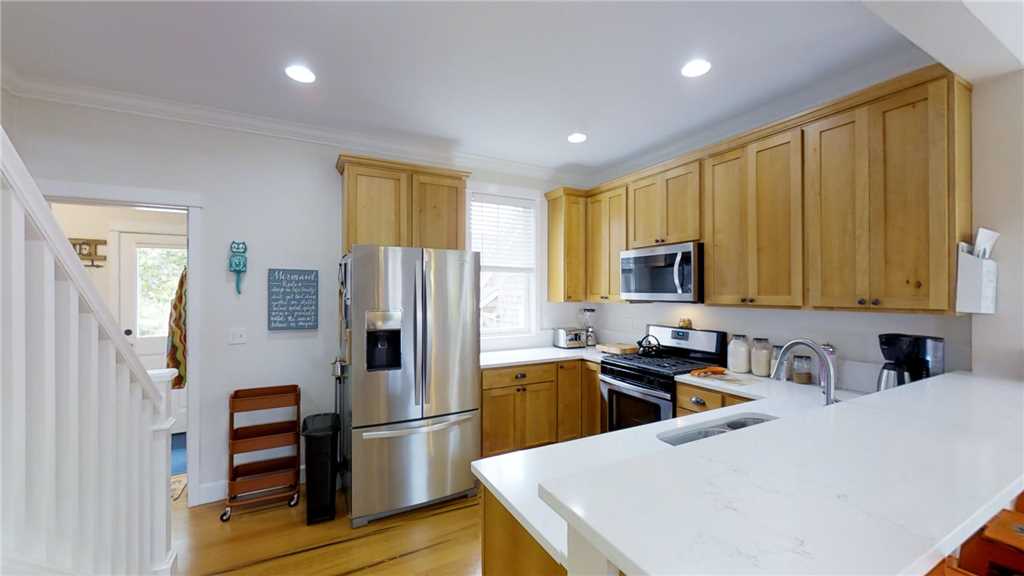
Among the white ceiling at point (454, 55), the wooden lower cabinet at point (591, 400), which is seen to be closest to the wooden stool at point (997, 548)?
the white ceiling at point (454, 55)

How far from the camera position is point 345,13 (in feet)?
5.98

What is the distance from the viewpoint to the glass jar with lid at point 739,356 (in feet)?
9.13

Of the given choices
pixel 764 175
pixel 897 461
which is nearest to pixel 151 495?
pixel 897 461

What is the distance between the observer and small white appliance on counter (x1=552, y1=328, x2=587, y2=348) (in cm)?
401

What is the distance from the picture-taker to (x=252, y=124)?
9.56ft

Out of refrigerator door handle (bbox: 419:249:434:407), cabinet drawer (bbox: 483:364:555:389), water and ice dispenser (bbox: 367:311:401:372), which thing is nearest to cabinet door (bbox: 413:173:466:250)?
refrigerator door handle (bbox: 419:249:434:407)

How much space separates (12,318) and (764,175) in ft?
10.6

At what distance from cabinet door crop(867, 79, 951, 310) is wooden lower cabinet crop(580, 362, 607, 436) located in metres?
1.93

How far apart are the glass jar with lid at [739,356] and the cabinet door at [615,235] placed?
39.4 inches

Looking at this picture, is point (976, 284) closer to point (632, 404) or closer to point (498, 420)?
point (632, 404)

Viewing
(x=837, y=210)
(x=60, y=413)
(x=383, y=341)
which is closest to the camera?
(x=60, y=413)

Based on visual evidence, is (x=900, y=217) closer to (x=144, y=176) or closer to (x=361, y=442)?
(x=361, y=442)

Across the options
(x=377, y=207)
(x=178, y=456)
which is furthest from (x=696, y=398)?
(x=178, y=456)

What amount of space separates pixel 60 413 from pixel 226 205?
81.8 inches
